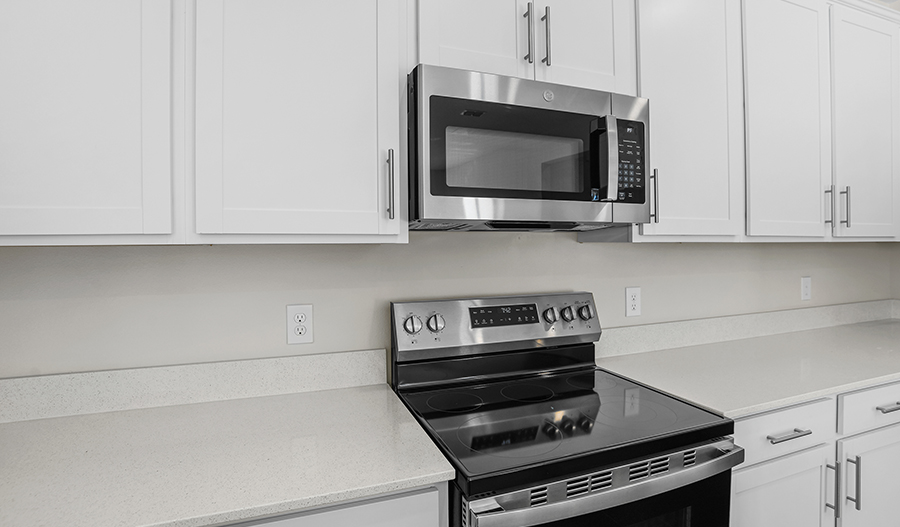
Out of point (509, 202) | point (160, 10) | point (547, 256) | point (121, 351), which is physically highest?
point (160, 10)

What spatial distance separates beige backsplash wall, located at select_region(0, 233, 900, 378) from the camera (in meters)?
1.20

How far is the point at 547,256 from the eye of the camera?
5.64ft

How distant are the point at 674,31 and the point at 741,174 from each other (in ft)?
1.84

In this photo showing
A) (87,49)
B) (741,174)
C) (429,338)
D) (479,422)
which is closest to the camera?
(87,49)

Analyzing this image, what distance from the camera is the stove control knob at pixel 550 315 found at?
1.58m

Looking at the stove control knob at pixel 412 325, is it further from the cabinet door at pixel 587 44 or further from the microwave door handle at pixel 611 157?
the cabinet door at pixel 587 44

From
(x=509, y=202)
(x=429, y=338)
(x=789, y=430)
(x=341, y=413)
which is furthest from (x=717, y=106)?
(x=341, y=413)

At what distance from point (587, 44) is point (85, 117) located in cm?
131

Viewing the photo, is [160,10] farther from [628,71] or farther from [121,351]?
[628,71]

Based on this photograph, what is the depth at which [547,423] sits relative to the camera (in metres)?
1.15

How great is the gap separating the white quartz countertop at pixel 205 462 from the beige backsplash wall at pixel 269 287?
179 mm

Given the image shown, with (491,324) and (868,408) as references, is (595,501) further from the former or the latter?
(868,408)

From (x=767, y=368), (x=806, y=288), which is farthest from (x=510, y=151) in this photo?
(x=806, y=288)

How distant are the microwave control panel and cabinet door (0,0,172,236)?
46.9 inches
